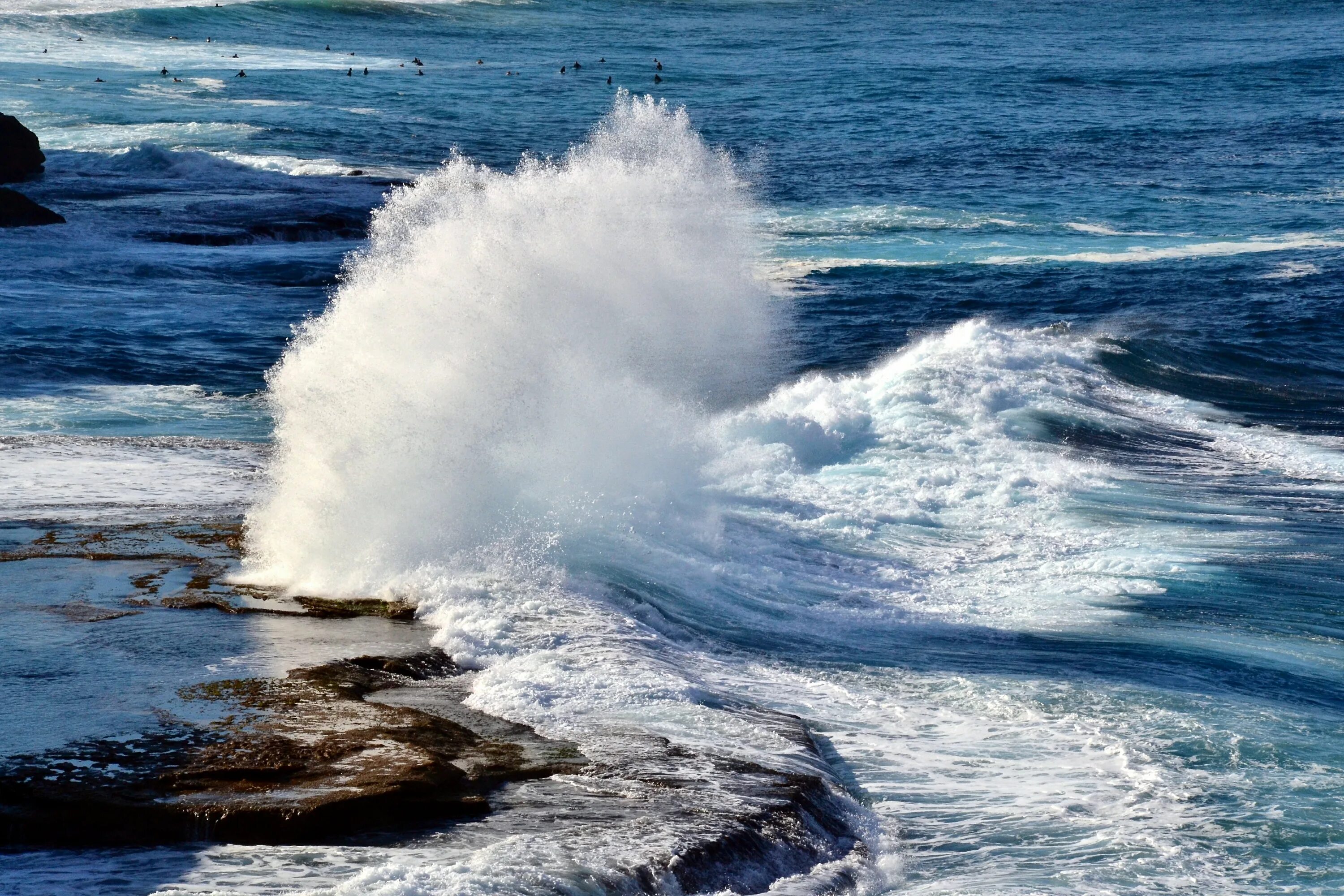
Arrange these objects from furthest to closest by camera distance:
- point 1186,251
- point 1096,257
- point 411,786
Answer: point 1186,251, point 1096,257, point 411,786

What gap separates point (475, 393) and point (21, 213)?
16443mm

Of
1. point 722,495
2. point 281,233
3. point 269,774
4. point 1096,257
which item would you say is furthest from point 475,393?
point 1096,257

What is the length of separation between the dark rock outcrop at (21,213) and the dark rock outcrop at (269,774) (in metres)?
19.8

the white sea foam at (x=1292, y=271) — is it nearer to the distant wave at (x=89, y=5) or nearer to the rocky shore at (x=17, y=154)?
the rocky shore at (x=17, y=154)

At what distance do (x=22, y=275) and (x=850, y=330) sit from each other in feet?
38.2

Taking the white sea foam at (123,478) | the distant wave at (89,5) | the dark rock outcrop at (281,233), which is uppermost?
the distant wave at (89,5)

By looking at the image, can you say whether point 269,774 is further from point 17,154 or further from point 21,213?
point 17,154

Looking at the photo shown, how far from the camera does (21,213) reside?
24.7 meters

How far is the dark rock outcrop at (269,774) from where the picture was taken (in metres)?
5.71

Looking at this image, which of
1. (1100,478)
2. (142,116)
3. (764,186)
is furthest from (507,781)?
(142,116)

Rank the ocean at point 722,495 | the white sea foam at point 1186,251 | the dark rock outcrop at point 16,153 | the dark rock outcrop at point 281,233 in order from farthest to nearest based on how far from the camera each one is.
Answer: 1. the dark rock outcrop at point 16,153
2. the white sea foam at point 1186,251
3. the dark rock outcrop at point 281,233
4. the ocean at point 722,495

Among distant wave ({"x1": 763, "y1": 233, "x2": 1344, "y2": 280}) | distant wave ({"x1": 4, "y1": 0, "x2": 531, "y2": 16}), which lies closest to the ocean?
distant wave ({"x1": 763, "y1": 233, "x2": 1344, "y2": 280})

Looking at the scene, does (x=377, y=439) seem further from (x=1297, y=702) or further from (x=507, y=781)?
(x=1297, y=702)

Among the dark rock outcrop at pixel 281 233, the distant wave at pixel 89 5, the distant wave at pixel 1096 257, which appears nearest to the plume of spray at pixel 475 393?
the distant wave at pixel 1096 257
